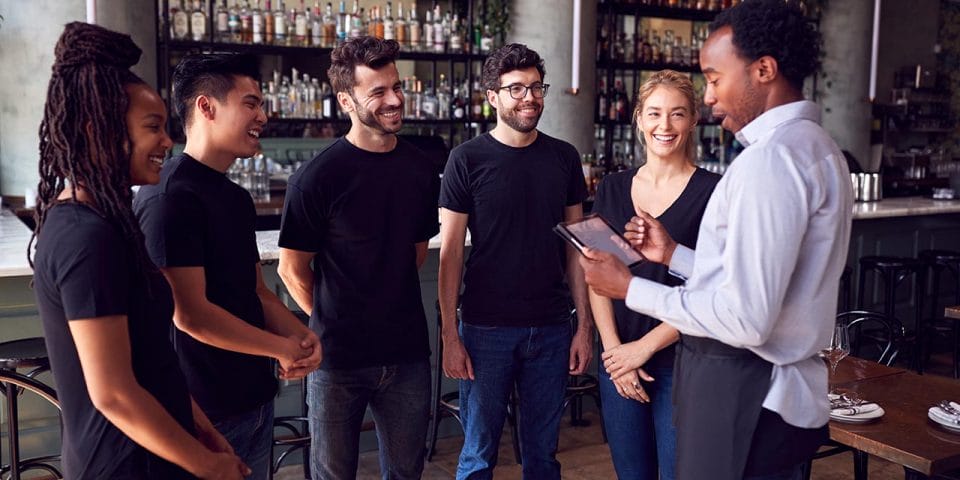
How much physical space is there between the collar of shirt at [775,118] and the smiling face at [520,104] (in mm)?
1163

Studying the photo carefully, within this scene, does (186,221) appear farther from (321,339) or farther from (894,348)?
(894,348)

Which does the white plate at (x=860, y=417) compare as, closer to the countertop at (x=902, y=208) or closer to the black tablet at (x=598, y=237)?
the black tablet at (x=598, y=237)

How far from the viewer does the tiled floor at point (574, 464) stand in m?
3.76

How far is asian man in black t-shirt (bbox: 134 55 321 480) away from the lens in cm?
177

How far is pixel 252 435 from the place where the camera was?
2.00 meters

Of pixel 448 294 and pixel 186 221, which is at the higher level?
pixel 186 221

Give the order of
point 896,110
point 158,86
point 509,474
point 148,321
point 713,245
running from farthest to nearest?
1. point 896,110
2. point 158,86
3. point 509,474
4. point 713,245
5. point 148,321

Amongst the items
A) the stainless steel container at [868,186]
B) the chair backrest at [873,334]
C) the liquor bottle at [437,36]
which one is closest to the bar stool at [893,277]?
the chair backrest at [873,334]

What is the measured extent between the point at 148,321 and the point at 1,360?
1628mm

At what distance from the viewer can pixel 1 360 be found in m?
2.74

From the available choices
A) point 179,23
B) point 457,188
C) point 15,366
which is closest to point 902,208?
point 457,188

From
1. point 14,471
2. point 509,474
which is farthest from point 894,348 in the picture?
point 14,471

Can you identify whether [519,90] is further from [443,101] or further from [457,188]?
[443,101]

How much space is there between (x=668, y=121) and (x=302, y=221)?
1067 millimetres
